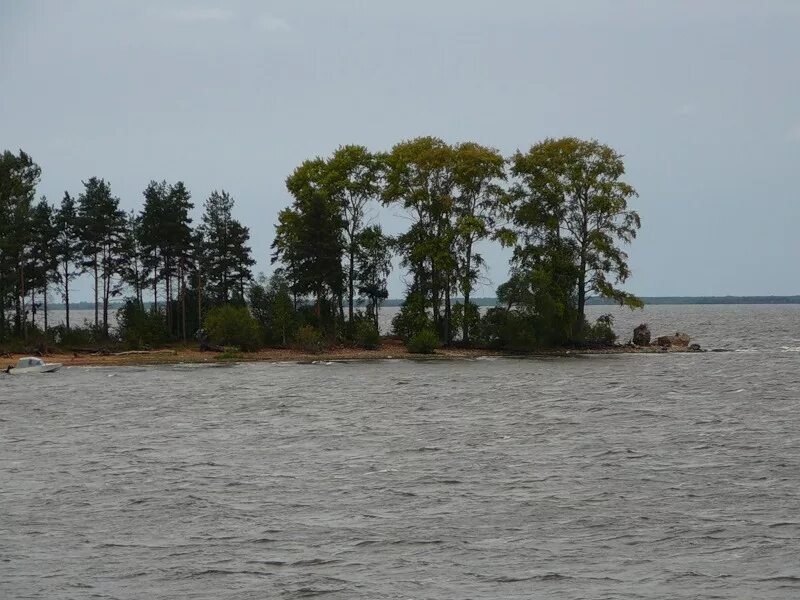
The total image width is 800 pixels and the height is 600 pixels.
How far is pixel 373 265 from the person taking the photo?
82625mm

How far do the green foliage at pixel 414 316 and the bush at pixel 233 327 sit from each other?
38.2 ft

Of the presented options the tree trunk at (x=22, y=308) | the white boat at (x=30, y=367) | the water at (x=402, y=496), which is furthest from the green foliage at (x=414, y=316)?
the water at (x=402, y=496)

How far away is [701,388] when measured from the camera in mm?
51594

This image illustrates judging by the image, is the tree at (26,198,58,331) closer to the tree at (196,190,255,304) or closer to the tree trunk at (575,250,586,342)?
the tree at (196,190,255,304)

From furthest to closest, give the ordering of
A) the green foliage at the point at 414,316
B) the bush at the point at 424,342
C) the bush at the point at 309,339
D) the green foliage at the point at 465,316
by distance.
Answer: the green foliage at the point at 414,316 < the green foliage at the point at 465,316 < the bush at the point at 309,339 < the bush at the point at 424,342

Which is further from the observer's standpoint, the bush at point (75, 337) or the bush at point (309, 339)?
the bush at point (75, 337)

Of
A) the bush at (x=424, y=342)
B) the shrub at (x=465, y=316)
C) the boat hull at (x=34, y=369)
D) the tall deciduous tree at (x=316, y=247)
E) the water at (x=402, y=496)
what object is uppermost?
the tall deciduous tree at (x=316, y=247)

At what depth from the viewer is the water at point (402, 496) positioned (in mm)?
18156

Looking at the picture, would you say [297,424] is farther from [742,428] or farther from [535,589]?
[535,589]

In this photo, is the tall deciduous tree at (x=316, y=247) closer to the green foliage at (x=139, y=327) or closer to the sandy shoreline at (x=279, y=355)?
the sandy shoreline at (x=279, y=355)

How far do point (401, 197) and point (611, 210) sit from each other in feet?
51.6

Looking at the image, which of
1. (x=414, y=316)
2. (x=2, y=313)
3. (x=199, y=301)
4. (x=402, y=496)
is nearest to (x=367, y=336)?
(x=414, y=316)

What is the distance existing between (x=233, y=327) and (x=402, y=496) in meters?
51.2

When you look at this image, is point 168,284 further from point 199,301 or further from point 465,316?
point 465,316
